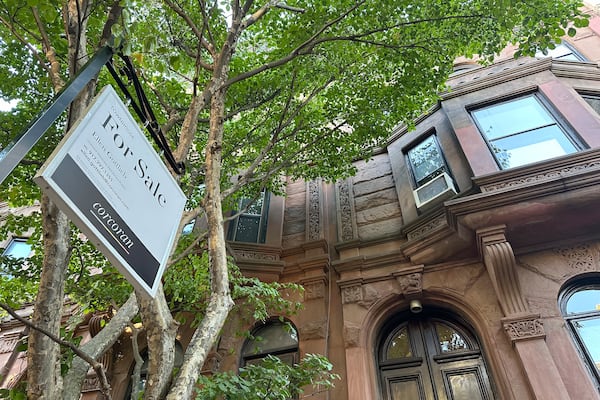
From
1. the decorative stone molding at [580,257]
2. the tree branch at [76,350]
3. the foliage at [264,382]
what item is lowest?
the tree branch at [76,350]

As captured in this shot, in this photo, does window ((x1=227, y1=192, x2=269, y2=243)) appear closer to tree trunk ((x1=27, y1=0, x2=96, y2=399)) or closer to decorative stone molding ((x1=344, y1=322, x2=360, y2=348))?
decorative stone molding ((x1=344, y1=322, x2=360, y2=348))

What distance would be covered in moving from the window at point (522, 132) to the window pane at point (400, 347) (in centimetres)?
337

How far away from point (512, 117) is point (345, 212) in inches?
149

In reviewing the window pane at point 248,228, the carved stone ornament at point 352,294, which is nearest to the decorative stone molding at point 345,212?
the carved stone ornament at point 352,294

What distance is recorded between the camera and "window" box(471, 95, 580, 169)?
6.54m

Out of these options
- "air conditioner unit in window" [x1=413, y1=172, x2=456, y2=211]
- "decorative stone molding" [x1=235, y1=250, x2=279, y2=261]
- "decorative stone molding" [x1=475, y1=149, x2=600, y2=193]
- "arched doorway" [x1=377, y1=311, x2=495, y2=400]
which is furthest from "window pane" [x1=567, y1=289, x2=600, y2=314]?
"decorative stone molding" [x1=235, y1=250, x2=279, y2=261]

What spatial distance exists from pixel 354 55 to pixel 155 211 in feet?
17.4

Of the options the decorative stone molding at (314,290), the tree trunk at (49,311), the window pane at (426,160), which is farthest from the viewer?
the window pane at (426,160)

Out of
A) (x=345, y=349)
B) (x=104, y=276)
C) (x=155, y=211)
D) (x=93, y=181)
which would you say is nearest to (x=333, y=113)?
(x=345, y=349)

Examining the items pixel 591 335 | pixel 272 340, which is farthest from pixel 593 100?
pixel 272 340

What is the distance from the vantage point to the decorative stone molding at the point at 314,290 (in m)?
6.68

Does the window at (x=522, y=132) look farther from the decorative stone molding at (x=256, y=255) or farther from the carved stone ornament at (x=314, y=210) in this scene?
the decorative stone molding at (x=256, y=255)

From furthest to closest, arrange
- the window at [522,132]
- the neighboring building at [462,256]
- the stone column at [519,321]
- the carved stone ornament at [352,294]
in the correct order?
1. the window at [522,132]
2. the carved stone ornament at [352,294]
3. the neighboring building at [462,256]
4. the stone column at [519,321]

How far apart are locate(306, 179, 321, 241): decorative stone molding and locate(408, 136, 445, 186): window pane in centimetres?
218
